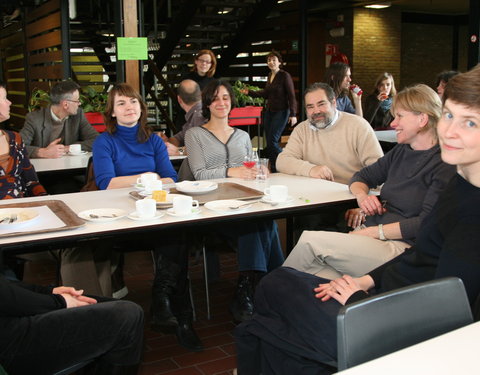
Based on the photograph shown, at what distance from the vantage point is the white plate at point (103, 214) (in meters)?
2.47

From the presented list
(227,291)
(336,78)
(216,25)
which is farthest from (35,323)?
(216,25)

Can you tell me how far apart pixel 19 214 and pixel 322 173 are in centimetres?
173

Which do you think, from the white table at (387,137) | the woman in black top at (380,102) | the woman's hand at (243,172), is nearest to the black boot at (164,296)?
the woman's hand at (243,172)

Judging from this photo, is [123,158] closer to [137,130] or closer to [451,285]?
[137,130]

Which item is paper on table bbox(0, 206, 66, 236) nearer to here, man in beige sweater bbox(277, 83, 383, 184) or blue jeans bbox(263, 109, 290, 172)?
man in beige sweater bbox(277, 83, 383, 184)

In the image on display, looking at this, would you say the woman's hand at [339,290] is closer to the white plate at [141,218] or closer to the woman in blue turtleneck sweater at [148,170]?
the white plate at [141,218]

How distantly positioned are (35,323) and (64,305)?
161 millimetres

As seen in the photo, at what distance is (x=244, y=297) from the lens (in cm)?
326

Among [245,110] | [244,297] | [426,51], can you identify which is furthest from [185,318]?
[426,51]

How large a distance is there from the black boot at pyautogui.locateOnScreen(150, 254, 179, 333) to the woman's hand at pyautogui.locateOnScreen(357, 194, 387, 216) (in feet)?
3.32

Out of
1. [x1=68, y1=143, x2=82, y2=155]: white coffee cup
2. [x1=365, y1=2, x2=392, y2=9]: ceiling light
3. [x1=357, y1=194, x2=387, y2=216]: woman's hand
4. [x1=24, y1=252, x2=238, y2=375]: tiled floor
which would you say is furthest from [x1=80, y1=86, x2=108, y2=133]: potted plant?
[x1=365, y1=2, x2=392, y2=9]: ceiling light

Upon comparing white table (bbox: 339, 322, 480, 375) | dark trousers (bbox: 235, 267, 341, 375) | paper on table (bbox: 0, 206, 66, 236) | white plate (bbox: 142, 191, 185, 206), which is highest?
white plate (bbox: 142, 191, 185, 206)

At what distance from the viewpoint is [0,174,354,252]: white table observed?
2270 mm

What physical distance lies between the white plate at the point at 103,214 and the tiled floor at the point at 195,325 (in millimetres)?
774
